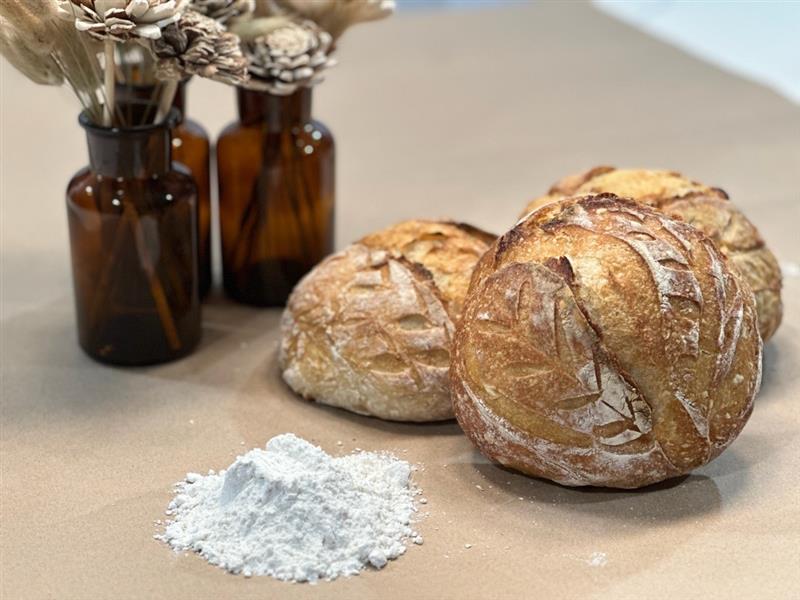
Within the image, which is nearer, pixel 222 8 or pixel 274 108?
pixel 222 8

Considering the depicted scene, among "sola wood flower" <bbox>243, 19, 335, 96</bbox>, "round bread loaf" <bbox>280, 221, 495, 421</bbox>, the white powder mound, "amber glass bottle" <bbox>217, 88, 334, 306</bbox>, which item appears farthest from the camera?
"amber glass bottle" <bbox>217, 88, 334, 306</bbox>

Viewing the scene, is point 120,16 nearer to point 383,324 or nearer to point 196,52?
point 196,52

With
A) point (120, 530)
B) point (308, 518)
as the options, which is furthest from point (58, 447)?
point (308, 518)

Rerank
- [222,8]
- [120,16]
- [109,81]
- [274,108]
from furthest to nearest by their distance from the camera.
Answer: [274,108]
[222,8]
[109,81]
[120,16]

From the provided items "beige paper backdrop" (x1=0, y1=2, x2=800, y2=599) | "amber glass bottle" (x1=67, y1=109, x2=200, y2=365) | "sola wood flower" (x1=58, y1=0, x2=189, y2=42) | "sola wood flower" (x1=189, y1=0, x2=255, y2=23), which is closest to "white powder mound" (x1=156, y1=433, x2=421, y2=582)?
"beige paper backdrop" (x1=0, y1=2, x2=800, y2=599)

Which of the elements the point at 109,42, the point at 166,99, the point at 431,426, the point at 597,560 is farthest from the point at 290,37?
the point at 597,560

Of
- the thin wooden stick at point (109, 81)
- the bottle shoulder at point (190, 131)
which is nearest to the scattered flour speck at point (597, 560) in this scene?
the thin wooden stick at point (109, 81)

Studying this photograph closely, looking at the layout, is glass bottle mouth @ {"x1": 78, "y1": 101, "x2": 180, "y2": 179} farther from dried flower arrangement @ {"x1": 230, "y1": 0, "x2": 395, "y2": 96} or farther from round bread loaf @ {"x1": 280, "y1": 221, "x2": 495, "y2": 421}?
round bread loaf @ {"x1": 280, "y1": 221, "x2": 495, "y2": 421}
